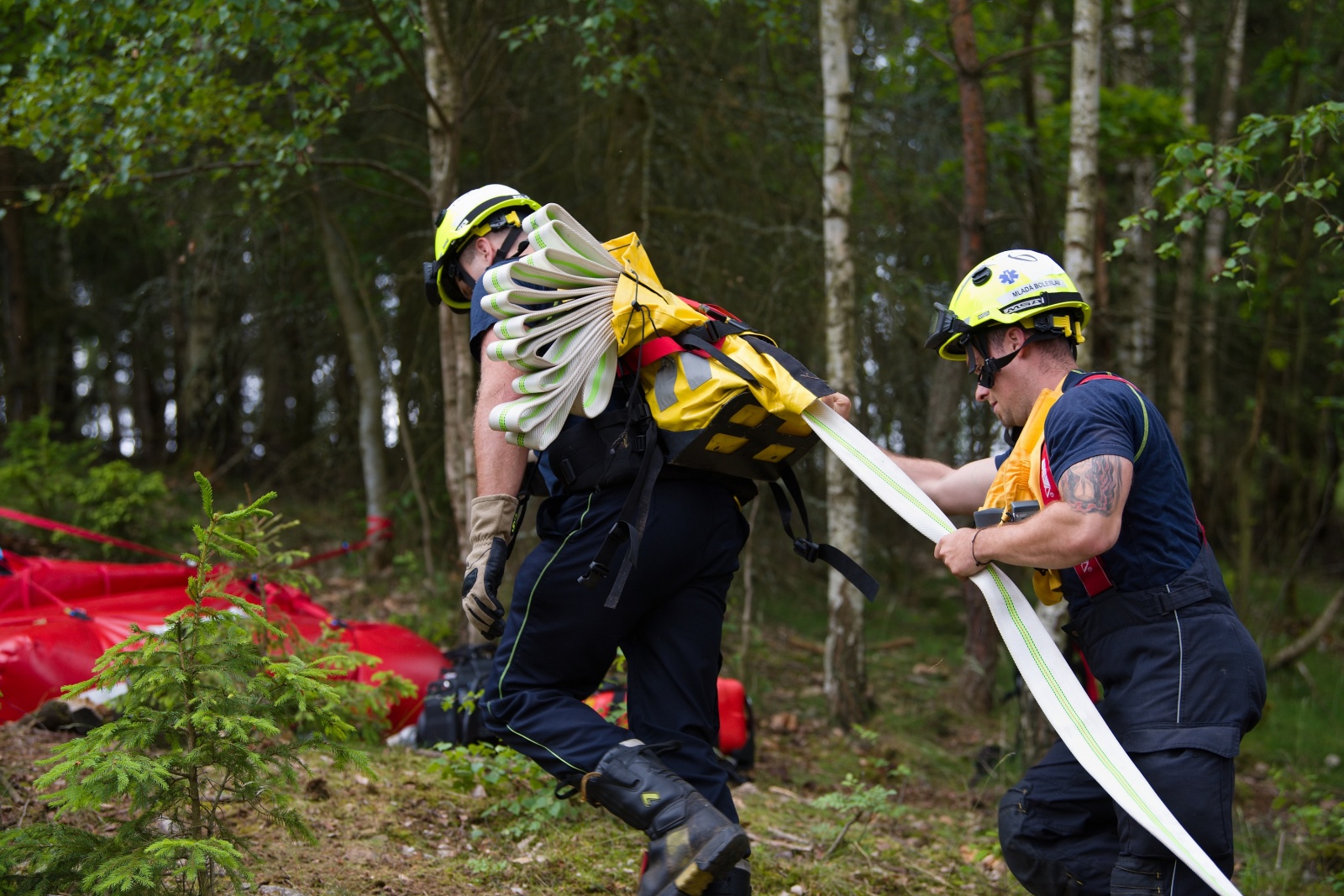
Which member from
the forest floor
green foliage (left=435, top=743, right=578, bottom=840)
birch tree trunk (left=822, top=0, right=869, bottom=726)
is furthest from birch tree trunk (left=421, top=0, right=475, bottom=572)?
birch tree trunk (left=822, top=0, right=869, bottom=726)

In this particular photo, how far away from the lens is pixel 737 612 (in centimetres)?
873

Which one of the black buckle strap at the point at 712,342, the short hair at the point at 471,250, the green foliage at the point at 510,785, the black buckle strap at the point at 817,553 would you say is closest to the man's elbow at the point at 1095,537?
the black buckle strap at the point at 817,553

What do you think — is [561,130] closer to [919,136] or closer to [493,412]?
[919,136]

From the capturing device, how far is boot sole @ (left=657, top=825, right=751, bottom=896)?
2.57 m

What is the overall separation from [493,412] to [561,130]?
578 centimetres

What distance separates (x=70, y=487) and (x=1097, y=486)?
302 inches

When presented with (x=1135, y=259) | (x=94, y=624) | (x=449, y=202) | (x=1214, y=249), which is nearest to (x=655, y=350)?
(x=94, y=624)

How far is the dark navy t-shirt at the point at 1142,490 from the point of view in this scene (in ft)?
Result: 8.84

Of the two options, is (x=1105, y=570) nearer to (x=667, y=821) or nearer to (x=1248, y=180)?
(x=667, y=821)

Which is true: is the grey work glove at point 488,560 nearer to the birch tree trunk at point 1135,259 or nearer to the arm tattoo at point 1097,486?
the arm tattoo at point 1097,486

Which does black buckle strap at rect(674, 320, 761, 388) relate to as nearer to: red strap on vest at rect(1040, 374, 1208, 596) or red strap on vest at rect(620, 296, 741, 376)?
red strap on vest at rect(620, 296, 741, 376)

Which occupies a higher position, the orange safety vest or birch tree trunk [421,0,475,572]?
birch tree trunk [421,0,475,572]

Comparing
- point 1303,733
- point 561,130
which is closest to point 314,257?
point 561,130

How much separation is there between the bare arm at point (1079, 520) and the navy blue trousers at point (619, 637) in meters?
0.85
